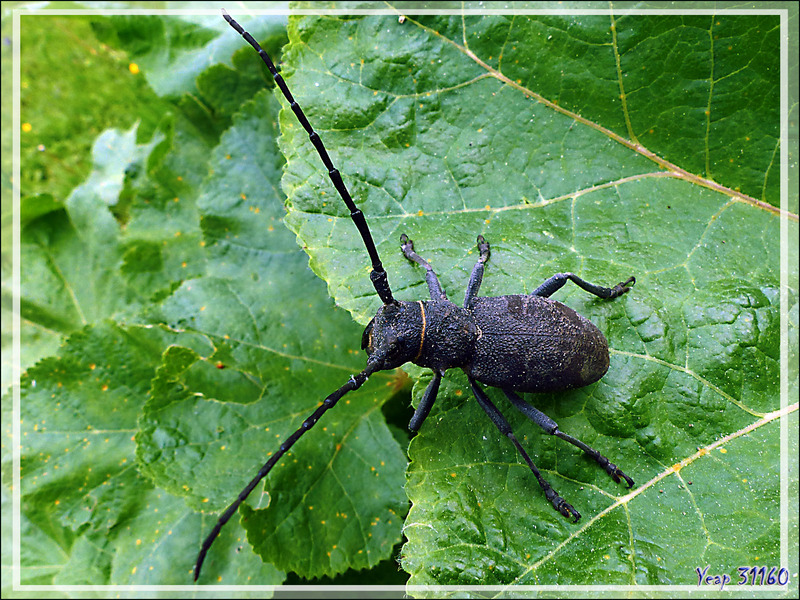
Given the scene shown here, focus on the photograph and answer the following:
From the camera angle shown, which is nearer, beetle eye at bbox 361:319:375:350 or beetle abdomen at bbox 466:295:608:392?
beetle abdomen at bbox 466:295:608:392

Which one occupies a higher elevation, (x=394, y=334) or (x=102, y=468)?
(x=394, y=334)

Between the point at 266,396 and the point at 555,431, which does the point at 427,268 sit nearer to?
the point at 555,431

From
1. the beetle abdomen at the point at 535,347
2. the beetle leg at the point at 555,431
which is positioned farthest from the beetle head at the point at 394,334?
the beetle leg at the point at 555,431

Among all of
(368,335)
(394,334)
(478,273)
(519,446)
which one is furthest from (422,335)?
(519,446)

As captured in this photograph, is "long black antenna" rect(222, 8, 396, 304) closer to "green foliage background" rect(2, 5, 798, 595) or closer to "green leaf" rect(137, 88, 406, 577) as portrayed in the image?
"green foliage background" rect(2, 5, 798, 595)

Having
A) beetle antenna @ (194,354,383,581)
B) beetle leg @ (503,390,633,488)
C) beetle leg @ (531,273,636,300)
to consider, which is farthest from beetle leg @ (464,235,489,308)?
beetle antenna @ (194,354,383,581)

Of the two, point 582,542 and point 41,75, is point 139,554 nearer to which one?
point 582,542

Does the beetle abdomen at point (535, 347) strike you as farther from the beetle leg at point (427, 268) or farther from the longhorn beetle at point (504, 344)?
the beetle leg at point (427, 268)
